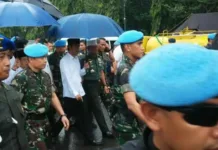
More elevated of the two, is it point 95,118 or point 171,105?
point 171,105

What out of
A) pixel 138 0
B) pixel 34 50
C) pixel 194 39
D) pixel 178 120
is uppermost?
pixel 178 120

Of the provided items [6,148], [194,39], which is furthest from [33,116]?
[194,39]

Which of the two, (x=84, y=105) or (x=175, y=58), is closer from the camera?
(x=175, y=58)

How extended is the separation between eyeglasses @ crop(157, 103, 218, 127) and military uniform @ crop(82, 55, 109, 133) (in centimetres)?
612

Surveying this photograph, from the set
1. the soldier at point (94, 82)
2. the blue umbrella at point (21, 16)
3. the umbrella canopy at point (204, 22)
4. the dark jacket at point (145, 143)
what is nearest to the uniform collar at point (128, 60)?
the blue umbrella at point (21, 16)

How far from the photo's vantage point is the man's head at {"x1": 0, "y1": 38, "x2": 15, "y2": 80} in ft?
11.5

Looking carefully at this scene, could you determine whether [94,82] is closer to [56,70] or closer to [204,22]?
[56,70]

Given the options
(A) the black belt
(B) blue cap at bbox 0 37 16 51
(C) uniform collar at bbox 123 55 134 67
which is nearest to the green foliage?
(A) the black belt

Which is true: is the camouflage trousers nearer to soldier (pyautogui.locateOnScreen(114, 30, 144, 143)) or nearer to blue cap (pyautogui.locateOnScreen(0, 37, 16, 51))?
soldier (pyautogui.locateOnScreen(114, 30, 144, 143))

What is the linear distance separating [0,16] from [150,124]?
4954 mm

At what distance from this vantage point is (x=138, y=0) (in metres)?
41.2

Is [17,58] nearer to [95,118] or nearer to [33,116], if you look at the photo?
[33,116]

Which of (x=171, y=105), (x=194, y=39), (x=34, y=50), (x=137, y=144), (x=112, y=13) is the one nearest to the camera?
(x=171, y=105)

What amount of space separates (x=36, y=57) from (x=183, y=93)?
384cm
